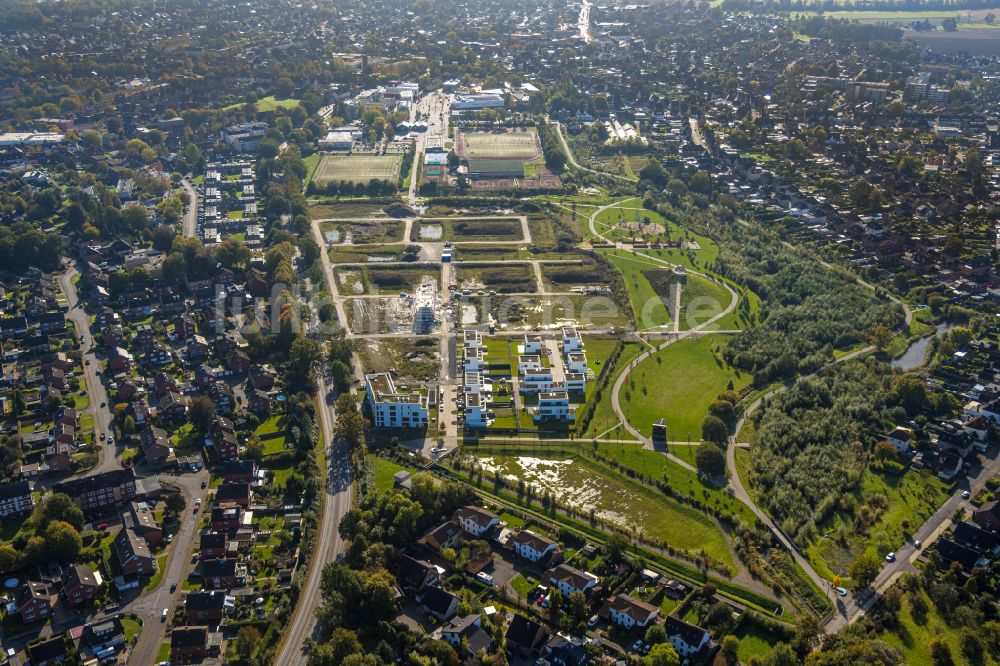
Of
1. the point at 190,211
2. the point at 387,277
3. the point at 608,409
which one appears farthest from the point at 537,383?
the point at 190,211

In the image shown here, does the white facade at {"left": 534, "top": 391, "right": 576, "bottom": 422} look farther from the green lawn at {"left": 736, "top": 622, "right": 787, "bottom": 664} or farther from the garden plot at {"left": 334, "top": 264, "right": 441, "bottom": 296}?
the garden plot at {"left": 334, "top": 264, "right": 441, "bottom": 296}

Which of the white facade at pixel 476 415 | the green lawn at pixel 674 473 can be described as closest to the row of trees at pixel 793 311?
the green lawn at pixel 674 473

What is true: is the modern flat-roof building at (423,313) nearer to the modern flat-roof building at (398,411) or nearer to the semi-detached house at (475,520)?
the modern flat-roof building at (398,411)

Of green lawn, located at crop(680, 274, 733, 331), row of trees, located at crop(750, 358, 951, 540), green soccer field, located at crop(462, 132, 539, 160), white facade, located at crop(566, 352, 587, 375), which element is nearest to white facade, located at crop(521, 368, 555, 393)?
white facade, located at crop(566, 352, 587, 375)

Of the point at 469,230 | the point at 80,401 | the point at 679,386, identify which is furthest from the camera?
the point at 469,230

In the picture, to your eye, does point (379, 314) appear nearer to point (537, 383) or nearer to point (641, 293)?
point (537, 383)

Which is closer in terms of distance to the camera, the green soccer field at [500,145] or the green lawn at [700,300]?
the green lawn at [700,300]
